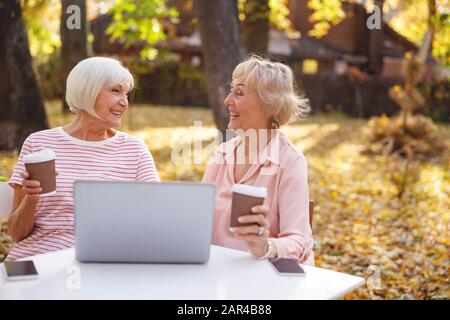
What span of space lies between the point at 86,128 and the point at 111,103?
0.67 ft

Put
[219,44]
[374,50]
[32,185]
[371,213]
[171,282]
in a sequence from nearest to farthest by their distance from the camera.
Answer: [171,282] < [32,185] < [219,44] < [371,213] < [374,50]

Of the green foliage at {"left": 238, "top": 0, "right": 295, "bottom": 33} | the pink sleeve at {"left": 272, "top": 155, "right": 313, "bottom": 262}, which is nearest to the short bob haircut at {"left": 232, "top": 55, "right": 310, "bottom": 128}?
the pink sleeve at {"left": 272, "top": 155, "right": 313, "bottom": 262}

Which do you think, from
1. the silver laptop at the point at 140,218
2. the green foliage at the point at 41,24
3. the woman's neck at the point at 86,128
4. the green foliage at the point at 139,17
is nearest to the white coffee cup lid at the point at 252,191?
the silver laptop at the point at 140,218

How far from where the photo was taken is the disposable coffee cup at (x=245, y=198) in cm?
209

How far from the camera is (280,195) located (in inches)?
111

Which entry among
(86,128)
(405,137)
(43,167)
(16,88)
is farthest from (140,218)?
(405,137)

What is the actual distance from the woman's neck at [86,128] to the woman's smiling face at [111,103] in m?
0.06

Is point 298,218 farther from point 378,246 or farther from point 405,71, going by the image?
point 405,71

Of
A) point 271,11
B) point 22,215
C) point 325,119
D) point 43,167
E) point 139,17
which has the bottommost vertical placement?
point 325,119

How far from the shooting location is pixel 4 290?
1972 mm

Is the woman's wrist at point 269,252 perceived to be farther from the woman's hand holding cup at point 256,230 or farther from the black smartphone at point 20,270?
the black smartphone at point 20,270

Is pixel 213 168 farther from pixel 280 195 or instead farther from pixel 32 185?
pixel 32 185

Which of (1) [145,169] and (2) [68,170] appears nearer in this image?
(2) [68,170]

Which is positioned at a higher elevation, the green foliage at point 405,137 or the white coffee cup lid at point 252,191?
the white coffee cup lid at point 252,191
